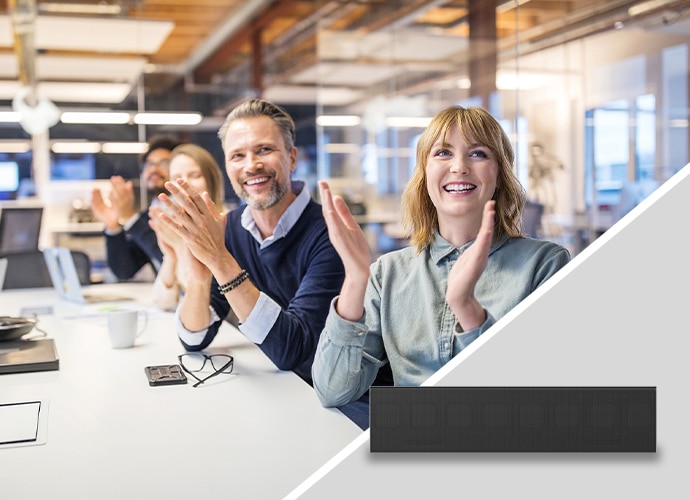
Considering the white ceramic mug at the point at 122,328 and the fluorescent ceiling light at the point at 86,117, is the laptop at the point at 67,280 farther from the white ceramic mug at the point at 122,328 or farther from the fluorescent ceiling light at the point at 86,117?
the fluorescent ceiling light at the point at 86,117

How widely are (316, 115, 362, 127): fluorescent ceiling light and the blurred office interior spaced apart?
20 mm

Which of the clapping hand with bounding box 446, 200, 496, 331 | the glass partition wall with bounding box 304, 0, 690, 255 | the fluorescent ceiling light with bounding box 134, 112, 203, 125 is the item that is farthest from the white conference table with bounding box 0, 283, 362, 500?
the fluorescent ceiling light with bounding box 134, 112, 203, 125

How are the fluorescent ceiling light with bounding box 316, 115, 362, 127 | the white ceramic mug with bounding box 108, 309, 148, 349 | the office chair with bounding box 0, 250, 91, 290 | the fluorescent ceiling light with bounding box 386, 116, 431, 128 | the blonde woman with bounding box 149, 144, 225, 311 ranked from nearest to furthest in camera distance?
the white ceramic mug with bounding box 108, 309, 148, 349, the blonde woman with bounding box 149, 144, 225, 311, the office chair with bounding box 0, 250, 91, 290, the fluorescent ceiling light with bounding box 386, 116, 431, 128, the fluorescent ceiling light with bounding box 316, 115, 362, 127

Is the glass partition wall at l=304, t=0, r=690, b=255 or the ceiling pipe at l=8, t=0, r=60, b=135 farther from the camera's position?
the ceiling pipe at l=8, t=0, r=60, b=135

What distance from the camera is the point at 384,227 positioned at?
7.18 meters

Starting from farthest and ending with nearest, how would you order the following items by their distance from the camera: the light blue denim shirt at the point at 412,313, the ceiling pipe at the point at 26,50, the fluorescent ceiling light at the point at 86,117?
the fluorescent ceiling light at the point at 86,117 → the ceiling pipe at the point at 26,50 → the light blue denim shirt at the point at 412,313

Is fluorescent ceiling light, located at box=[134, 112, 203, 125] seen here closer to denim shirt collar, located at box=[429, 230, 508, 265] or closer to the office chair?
the office chair

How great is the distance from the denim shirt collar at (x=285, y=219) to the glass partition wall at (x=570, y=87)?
2508mm

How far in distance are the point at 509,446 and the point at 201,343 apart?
139 centimetres

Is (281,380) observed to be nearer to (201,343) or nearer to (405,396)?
(201,343)

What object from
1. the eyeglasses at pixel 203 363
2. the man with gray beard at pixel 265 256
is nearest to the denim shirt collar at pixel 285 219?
the man with gray beard at pixel 265 256

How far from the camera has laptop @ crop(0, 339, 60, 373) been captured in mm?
1960

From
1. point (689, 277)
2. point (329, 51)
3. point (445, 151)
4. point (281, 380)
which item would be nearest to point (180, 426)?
point (281, 380)

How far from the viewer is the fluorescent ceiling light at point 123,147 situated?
274 inches
